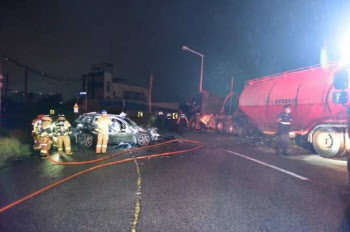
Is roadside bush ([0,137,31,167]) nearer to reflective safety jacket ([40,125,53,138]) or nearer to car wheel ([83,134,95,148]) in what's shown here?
reflective safety jacket ([40,125,53,138])

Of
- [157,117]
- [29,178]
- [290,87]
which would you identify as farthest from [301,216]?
[157,117]

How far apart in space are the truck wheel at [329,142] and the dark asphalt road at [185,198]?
1.69m

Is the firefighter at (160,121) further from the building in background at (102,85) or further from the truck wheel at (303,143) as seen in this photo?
the building in background at (102,85)

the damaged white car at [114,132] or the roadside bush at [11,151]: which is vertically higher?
the damaged white car at [114,132]

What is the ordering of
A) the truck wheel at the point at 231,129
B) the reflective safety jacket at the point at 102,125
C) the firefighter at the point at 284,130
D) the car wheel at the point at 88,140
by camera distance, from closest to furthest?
1. the reflective safety jacket at the point at 102,125
2. the firefighter at the point at 284,130
3. the car wheel at the point at 88,140
4. the truck wheel at the point at 231,129

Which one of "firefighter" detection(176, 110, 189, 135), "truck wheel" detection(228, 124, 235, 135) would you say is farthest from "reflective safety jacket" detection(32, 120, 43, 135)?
"truck wheel" detection(228, 124, 235, 135)

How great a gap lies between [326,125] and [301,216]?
751cm

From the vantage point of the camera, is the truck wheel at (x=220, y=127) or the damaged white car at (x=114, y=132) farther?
the truck wheel at (x=220, y=127)

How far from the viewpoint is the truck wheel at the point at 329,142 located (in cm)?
1075

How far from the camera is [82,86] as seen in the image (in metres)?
76.1

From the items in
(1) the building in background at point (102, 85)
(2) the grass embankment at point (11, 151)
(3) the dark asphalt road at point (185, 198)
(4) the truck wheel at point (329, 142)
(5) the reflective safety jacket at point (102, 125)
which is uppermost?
(1) the building in background at point (102, 85)

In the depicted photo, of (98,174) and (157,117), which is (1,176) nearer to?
(98,174)

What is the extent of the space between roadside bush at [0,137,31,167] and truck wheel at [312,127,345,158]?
1051cm

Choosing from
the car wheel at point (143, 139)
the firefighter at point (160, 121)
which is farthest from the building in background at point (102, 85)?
the car wheel at point (143, 139)
